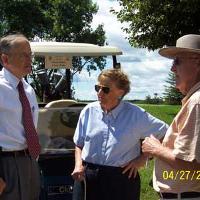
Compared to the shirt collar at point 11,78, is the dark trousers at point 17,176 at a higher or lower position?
lower

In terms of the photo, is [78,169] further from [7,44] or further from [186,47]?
[186,47]

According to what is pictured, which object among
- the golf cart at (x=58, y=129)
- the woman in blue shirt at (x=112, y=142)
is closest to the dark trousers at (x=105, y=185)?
the woman in blue shirt at (x=112, y=142)

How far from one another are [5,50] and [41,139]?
1.39 metres

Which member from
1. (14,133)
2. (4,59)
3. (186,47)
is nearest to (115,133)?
(14,133)

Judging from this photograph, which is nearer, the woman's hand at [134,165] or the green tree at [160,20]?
the woman's hand at [134,165]

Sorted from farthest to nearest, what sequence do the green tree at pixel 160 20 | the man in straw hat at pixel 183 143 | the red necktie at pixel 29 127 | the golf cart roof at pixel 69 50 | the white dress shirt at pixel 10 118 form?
the green tree at pixel 160 20 < the golf cart roof at pixel 69 50 < the red necktie at pixel 29 127 < the white dress shirt at pixel 10 118 < the man in straw hat at pixel 183 143

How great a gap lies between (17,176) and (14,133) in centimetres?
33

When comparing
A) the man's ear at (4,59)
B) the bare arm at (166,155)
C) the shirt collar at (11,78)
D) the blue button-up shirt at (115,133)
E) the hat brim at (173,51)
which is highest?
the hat brim at (173,51)

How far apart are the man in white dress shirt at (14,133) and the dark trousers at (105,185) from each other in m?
0.42

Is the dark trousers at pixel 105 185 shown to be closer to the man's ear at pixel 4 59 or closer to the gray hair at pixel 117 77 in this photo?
the gray hair at pixel 117 77

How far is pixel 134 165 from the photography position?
15.6 feet

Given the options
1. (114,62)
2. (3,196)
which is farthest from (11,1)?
(3,196)

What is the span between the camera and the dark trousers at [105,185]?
185 inches

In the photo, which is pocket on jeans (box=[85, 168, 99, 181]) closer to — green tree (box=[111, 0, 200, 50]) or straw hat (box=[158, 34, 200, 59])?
straw hat (box=[158, 34, 200, 59])
